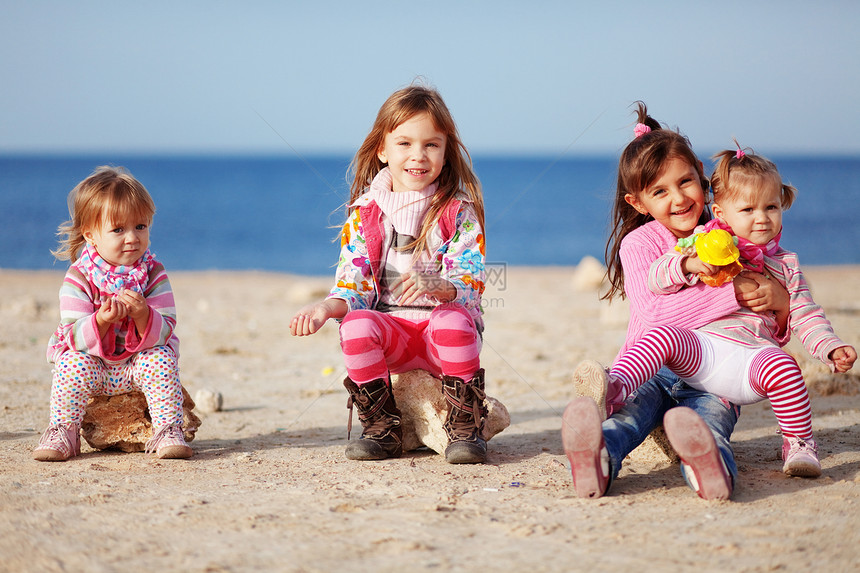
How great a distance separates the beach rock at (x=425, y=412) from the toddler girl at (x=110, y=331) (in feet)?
→ 3.44

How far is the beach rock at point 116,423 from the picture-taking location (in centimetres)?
373

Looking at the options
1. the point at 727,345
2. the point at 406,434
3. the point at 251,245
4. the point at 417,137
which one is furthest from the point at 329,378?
the point at 251,245

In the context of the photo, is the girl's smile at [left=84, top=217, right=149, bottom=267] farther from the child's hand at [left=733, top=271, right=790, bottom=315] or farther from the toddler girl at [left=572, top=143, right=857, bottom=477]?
the child's hand at [left=733, top=271, right=790, bottom=315]

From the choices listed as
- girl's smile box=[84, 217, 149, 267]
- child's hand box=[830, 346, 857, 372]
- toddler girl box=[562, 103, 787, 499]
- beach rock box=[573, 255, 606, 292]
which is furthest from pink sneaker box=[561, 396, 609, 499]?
beach rock box=[573, 255, 606, 292]

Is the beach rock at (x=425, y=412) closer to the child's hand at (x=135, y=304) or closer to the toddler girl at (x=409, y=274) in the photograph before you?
the toddler girl at (x=409, y=274)

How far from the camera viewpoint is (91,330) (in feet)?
11.5

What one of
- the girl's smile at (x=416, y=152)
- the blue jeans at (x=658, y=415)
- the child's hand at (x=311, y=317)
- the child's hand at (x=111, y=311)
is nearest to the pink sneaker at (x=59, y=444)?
the child's hand at (x=111, y=311)

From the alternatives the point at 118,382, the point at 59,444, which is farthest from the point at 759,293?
the point at 59,444

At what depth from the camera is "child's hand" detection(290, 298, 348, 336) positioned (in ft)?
10.9

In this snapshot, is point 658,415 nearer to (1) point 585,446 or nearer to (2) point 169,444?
(1) point 585,446

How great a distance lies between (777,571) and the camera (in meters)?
2.20

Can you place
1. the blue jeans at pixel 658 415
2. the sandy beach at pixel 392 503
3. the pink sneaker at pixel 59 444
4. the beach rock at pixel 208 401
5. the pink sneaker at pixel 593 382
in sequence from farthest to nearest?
the beach rock at pixel 208 401
the pink sneaker at pixel 59 444
the blue jeans at pixel 658 415
the pink sneaker at pixel 593 382
the sandy beach at pixel 392 503

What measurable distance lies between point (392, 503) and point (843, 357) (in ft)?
6.37

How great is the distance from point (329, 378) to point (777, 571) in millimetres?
4043
